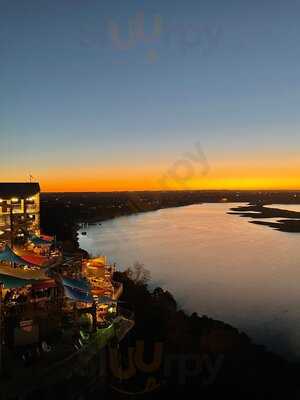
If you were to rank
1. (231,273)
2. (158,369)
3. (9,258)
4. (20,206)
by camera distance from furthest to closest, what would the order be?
(231,273), (20,206), (158,369), (9,258)

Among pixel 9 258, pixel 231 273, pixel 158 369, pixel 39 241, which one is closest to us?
pixel 9 258

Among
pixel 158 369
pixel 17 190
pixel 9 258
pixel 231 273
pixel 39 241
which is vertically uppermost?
pixel 17 190

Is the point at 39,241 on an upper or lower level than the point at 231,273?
upper

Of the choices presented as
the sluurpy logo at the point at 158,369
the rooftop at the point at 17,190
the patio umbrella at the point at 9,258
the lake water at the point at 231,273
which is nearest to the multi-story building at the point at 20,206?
the rooftop at the point at 17,190

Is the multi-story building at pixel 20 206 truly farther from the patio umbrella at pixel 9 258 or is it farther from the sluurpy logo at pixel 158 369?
the sluurpy logo at pixel 158 369

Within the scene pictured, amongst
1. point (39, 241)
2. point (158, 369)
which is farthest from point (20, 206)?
point (158, 369)

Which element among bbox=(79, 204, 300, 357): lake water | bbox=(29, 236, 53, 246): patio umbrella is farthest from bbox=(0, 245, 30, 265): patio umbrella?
bbox=(79, 204, 300, 357): lake water

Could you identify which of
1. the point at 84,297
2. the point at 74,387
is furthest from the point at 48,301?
the point at 74,387

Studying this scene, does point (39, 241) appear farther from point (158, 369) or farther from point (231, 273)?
point (231, 273)

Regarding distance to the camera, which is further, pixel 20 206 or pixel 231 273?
pixel 231 273

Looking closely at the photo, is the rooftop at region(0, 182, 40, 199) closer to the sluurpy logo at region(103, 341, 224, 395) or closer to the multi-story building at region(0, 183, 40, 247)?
the multi-story building at region(0, 183, 40, 247)
